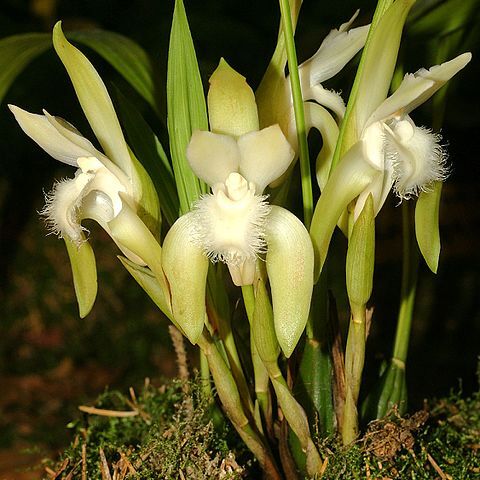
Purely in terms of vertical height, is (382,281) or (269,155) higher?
(382,281)

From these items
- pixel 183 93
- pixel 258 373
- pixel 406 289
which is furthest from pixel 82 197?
pixel 406 289

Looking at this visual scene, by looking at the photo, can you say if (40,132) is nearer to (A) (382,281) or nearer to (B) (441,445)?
(B) (441,445)

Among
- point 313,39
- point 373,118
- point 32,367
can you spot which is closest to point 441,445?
point 373,118

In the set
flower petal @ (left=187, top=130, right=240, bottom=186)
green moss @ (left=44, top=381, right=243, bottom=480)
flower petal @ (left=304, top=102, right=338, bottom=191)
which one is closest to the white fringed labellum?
flower petal @ (left=187, top=130, right=240, bottom=186)

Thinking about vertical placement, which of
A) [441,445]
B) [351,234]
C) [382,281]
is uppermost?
[382,281]

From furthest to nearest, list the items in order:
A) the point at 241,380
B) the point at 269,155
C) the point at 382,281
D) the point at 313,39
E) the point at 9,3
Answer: the point at 382,281 < the point at 9,3 < the point at 313,39 < the point at 241,380 < the point at 269,155

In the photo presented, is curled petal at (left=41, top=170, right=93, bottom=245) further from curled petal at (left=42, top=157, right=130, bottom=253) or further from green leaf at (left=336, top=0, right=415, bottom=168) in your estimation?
green leaf at (left=336, top=0, right=415, bottom=168)
